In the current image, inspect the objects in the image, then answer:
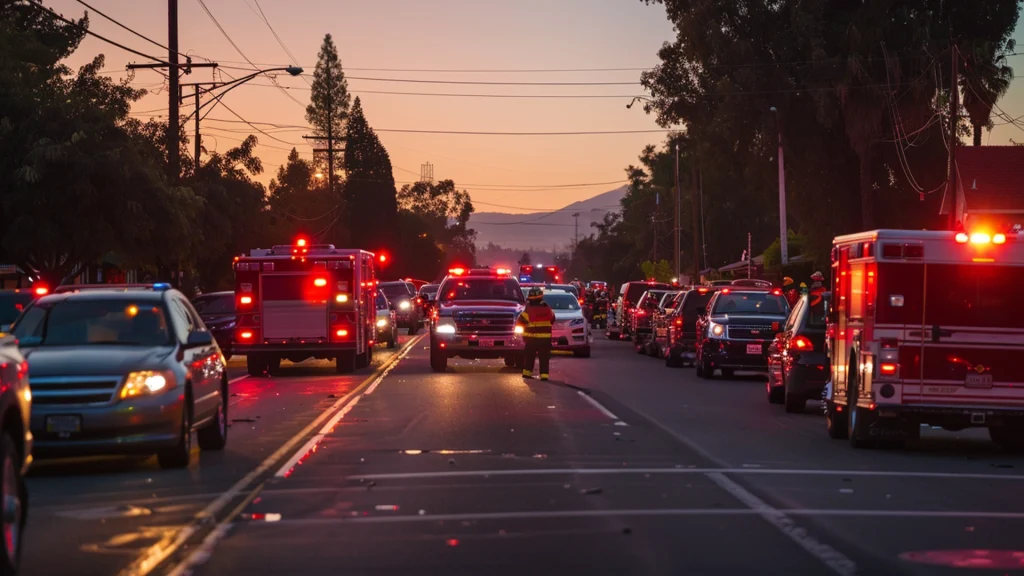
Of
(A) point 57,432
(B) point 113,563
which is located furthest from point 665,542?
(A) point 57,432

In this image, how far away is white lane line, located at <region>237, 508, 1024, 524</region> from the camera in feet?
36.5

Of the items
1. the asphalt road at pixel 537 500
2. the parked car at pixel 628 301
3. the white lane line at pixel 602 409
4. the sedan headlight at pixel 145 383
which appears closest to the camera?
the asphalt road at pixel 537 500

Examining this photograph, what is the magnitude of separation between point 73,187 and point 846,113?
3031 cm

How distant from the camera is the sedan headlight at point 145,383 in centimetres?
1423

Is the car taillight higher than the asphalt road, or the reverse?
the car taillight

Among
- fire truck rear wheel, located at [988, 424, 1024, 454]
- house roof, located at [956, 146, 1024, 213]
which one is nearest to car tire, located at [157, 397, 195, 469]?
fire truck rear wheel, located at [988, 424, 1024, 454]

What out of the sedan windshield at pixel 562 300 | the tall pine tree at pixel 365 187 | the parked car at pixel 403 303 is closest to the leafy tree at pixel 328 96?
the tall pine tree at pixel 365 187

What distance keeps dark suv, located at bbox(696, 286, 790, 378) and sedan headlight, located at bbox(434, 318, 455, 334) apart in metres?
5.05

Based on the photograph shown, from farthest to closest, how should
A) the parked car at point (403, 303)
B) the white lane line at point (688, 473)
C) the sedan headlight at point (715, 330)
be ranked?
the parked car at point (403, 303) → the sedan headlight at point (715, 330) → the white lane line at point (688, 473)

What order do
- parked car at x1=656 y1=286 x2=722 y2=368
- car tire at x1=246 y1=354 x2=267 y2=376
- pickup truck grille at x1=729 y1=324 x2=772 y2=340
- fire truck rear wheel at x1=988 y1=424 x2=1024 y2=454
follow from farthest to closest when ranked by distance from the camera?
parked car at x1=656 y1=286 x2=722 y2=368 → car tire at x1=246 y1=354 x2=267 y2=376 → pickup truck grille at x1=729 y1=324 x2=772 y2=340 → fire truck rear wheel at x1=988 y1=424 x2=1024 y2=454

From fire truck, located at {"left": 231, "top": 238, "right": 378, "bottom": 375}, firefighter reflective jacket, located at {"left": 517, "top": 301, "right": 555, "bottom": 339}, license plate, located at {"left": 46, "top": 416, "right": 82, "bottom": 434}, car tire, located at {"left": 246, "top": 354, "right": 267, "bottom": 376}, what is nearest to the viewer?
license plate, located at {"left": 46, "top": 416, "right": 82, "bottom": 434}

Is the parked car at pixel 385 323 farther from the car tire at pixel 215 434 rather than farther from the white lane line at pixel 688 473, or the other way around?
the white lane line at pixel 688 473

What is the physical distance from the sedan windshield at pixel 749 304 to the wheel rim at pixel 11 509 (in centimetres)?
2297

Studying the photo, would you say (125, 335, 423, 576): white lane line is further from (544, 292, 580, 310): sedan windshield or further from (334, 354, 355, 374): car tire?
(544, 292, 580, 310): sedan windshield
